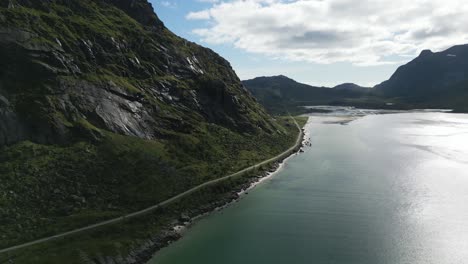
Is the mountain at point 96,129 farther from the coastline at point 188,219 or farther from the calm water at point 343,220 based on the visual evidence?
the calm water at point 343,220

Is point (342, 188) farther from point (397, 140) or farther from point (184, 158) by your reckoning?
point (397, 140)

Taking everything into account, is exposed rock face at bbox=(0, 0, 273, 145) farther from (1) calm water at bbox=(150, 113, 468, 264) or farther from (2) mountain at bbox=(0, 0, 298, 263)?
(1) calm water at bbox=(150, 113, 468, 264)

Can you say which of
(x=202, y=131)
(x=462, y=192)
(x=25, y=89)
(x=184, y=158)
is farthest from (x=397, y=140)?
(x=25, y=89)

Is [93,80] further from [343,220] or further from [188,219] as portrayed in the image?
[343,220]

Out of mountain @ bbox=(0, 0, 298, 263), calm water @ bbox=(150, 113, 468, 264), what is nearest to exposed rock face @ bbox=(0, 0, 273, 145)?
mountain @ bbox=(0, 0, 298, 263)

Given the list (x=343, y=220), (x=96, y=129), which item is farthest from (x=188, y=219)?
(x=96, y=129)

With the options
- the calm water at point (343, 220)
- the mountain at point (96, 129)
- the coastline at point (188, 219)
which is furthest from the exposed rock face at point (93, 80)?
the calm water at point (343, 220)
